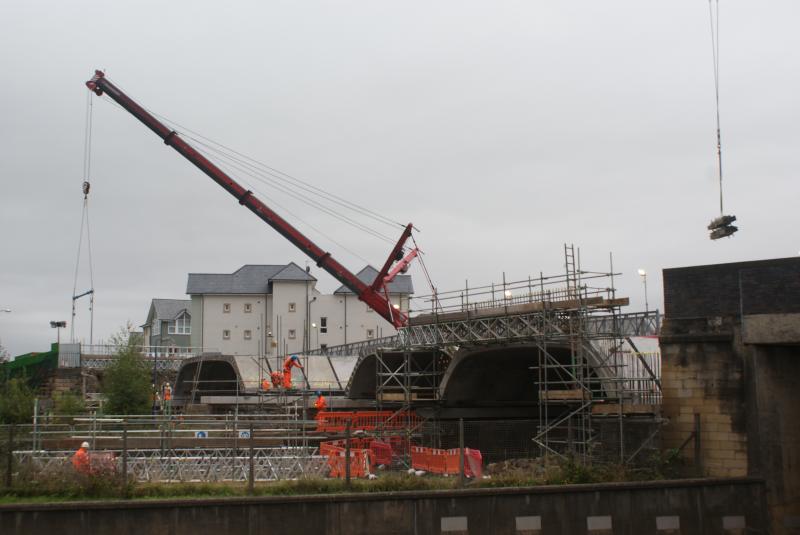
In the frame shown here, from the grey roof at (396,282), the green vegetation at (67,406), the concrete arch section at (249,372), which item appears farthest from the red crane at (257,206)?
the grey roof at (396,282)

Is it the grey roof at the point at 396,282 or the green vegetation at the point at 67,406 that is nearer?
the green vegetation at the point at 67,406

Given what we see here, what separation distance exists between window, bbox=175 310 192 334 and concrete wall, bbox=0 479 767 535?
245 ft

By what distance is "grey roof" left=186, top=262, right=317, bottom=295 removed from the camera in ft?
270

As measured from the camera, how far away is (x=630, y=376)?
2703cm

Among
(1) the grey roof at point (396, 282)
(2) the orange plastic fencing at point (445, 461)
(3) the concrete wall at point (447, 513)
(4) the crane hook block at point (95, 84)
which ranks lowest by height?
(3) the concrete wall at point (447, 513)

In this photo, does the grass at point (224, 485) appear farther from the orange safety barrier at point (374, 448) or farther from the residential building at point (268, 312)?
the residential building at point (268, 312)

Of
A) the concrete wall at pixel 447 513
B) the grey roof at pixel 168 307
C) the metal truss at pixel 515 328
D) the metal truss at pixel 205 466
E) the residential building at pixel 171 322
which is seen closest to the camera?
the concrete wall at pixel 447 513

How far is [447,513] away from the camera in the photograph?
19828 mm

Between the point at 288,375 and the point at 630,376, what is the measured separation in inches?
911

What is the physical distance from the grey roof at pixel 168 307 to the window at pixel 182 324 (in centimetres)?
55

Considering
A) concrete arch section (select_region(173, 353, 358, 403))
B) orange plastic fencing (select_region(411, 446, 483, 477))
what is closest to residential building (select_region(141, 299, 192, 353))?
concrete arch section (select_region(173, 353, 358, 403))

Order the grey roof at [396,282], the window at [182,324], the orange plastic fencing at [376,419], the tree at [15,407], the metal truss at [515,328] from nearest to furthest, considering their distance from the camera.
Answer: the metal truss at [515,328], the tree at [15,407], the orange plastic fencing at [376,419], the grey roof at [396,282], the window at [182,324]

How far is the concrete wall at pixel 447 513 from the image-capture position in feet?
60.4

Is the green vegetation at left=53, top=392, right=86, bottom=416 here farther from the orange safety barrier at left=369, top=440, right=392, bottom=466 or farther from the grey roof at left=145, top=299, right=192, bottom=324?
the grey roof at left=145, top=299, right=192, bottom=324
